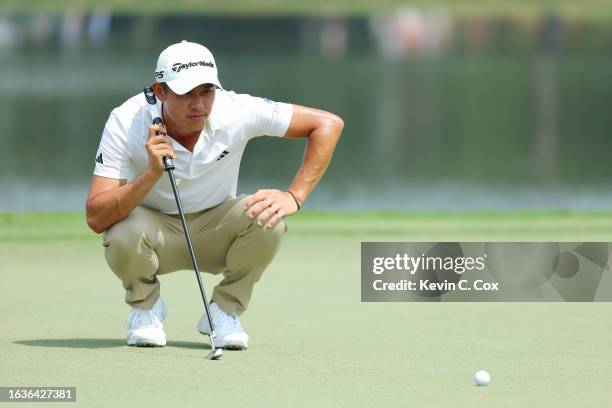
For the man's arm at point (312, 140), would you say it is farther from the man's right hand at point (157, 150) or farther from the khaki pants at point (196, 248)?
the man's right hand at point (157, 150)

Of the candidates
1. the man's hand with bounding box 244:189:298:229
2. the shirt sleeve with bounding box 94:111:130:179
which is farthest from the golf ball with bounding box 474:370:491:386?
the shirt sleeve with bounding box 94:111:130:179

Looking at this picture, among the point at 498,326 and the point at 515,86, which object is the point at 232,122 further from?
the point at 515,86

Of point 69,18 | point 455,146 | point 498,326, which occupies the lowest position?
point 498,326

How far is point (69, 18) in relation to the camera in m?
54.3

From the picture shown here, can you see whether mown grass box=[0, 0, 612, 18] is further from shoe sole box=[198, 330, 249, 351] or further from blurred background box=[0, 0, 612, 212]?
shoe sole box=[198, 330, 249, 351]

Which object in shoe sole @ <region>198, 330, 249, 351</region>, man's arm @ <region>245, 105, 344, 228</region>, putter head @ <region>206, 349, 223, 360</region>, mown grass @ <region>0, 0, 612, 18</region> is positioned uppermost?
mown grass @ <region>0, 0, 612, 18</region>

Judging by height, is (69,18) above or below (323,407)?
above

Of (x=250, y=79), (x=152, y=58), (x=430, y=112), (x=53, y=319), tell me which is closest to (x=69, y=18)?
(x=152, y=58)

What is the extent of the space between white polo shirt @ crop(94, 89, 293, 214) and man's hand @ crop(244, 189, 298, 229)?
0.20 metres

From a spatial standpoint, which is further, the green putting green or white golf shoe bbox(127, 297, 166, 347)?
white golf shoe bbox(127, 297, 166, 347)

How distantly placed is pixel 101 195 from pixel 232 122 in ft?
1.84

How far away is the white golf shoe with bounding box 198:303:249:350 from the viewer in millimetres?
5227

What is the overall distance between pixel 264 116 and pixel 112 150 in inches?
23.9

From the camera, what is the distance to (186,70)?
5066 millimetres
